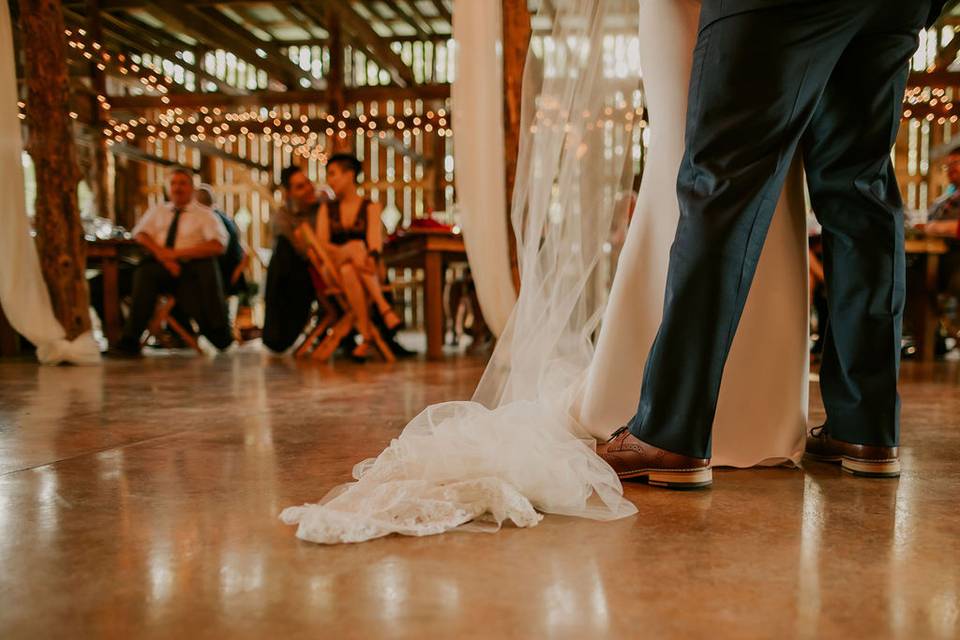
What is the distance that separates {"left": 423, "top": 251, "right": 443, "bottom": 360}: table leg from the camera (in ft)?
16.6

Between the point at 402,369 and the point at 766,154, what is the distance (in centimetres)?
307

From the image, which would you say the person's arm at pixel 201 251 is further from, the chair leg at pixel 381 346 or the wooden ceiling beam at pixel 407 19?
the wooden ceiling beam at pixel 407 19

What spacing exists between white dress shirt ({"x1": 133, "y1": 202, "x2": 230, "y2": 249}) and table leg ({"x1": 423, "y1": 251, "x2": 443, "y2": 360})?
184cm

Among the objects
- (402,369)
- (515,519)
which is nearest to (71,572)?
(515,519)

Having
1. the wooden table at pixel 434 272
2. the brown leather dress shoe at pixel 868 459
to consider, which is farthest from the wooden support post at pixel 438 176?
the brown leather dress shoe at pixel 868 459

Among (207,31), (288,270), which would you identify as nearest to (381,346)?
(288,270)

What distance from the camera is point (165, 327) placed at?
6.44 m

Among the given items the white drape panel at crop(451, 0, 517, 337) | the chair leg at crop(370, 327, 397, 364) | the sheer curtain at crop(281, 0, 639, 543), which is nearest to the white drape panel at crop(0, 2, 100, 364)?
the chair leg at crop(370, 327, 397, 364)

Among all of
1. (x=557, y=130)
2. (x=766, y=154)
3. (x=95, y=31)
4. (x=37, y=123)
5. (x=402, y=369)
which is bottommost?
(x=402, y=369)

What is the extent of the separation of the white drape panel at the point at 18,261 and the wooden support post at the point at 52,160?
0.16m

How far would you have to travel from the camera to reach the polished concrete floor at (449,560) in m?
0.90

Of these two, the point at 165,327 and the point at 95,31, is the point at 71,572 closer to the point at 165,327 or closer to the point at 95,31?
the point at 165,327

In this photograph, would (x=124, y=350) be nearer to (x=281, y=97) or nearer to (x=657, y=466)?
(x=657, y=466)

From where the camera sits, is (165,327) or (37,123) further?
(165,327)
